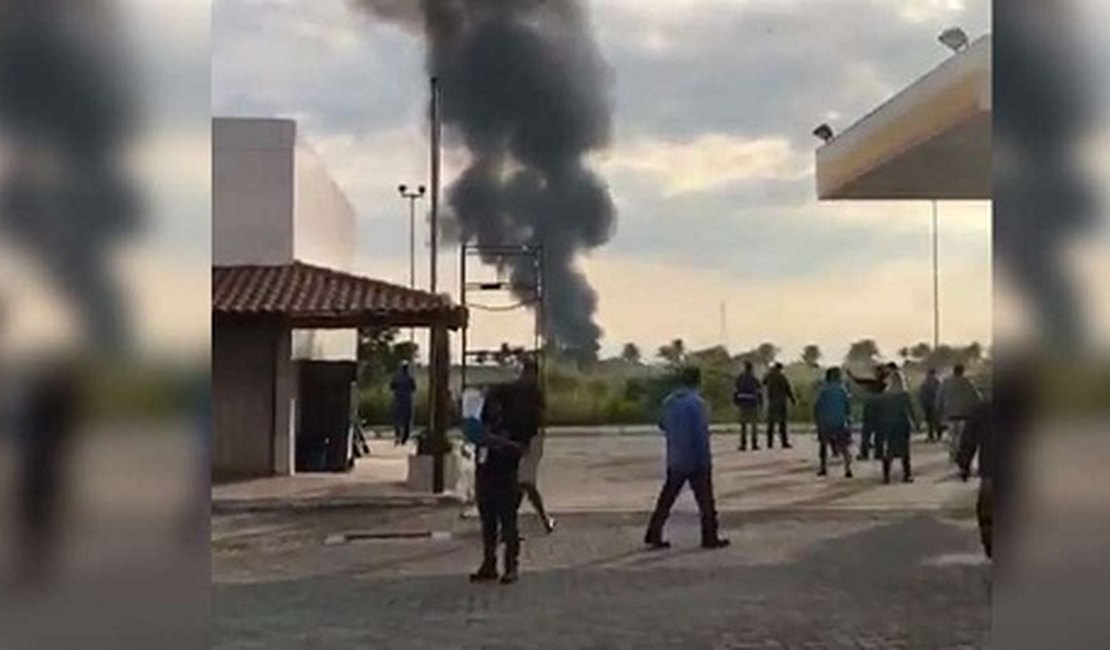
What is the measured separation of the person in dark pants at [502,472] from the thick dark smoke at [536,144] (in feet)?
16.5

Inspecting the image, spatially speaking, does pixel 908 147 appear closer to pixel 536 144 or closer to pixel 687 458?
pixel 687 458

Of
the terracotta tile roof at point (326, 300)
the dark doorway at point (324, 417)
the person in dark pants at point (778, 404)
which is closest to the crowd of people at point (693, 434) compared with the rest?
the person in dark pants at point (778, 404)

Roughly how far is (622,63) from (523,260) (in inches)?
70.6

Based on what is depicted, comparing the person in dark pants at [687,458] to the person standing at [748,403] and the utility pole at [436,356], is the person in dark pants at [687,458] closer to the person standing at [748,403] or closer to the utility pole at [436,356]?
the utility pole at [436,356]

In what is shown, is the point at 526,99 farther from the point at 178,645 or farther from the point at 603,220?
the point at 178,645

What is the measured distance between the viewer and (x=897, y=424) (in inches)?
446

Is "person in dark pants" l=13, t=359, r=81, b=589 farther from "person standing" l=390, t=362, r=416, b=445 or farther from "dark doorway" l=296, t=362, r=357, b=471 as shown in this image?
"person standing" l=390, t=362, r=416, b=445

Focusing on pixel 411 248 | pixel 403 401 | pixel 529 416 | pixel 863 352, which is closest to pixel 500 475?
pixel 529 416

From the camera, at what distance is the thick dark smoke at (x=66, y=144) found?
6.45 ft

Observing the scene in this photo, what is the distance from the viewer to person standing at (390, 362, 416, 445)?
14.2 meters

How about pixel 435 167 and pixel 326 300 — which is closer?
pixel 435 167

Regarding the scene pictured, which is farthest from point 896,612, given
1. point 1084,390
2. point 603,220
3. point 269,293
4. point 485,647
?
point 603,220

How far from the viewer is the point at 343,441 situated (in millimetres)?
12617

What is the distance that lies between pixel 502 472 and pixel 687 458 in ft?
4.95
